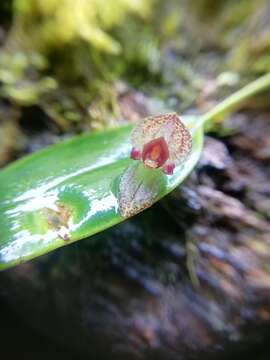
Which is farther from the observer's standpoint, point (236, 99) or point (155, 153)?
point (236, 99)

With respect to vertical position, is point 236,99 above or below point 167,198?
above

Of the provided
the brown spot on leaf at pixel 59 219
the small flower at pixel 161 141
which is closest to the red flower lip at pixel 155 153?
the small flower at pixel 161 141

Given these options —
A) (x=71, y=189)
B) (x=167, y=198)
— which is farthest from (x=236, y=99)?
(x=71, y=189)

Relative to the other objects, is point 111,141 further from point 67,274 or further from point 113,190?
point 67,274

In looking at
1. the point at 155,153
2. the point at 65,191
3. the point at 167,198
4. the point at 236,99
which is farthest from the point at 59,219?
the point at 236,99

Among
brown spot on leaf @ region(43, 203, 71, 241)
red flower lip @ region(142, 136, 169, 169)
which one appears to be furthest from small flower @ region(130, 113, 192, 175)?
brown spot on leaf @ region(43, 203, 71, 241)

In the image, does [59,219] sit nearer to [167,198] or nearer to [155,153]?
[155,153]

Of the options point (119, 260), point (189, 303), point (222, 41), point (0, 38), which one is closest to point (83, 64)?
point (0, 38)
